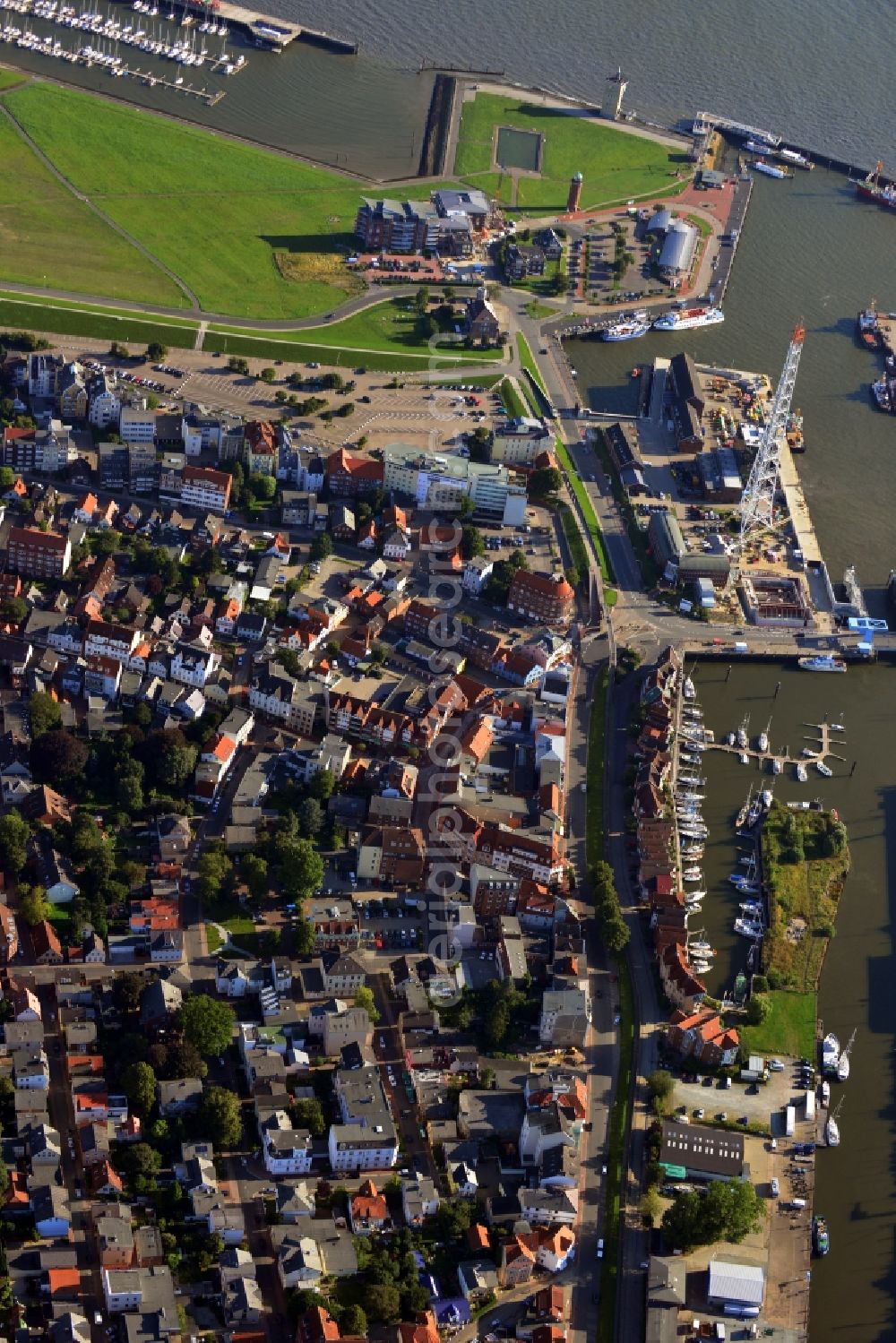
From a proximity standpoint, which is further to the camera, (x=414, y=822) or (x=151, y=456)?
(x=151, y=456)

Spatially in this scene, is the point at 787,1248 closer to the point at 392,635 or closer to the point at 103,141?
the point at 392,635

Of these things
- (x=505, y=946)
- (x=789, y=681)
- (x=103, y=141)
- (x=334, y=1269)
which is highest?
(x=103, y=141)

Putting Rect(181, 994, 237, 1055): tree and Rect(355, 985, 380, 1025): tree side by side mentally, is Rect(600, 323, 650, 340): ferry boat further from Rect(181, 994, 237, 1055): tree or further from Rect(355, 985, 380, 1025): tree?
Rect(181, 994, 237, 1055): tree

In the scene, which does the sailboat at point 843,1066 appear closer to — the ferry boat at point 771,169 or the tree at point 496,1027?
the tree at point 496,1027

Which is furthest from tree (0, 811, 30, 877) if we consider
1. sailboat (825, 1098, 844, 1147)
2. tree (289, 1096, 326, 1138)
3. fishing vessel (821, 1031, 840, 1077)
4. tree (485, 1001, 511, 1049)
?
sailboat (825, 1098, 844, 1147)

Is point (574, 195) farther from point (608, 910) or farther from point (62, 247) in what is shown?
point (608, 910)

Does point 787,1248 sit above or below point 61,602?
below

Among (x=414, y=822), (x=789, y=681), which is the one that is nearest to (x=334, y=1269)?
(x=414, y=822)

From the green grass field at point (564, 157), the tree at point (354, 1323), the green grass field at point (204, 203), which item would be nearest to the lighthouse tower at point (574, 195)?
the green grass field at point (564, 157)
